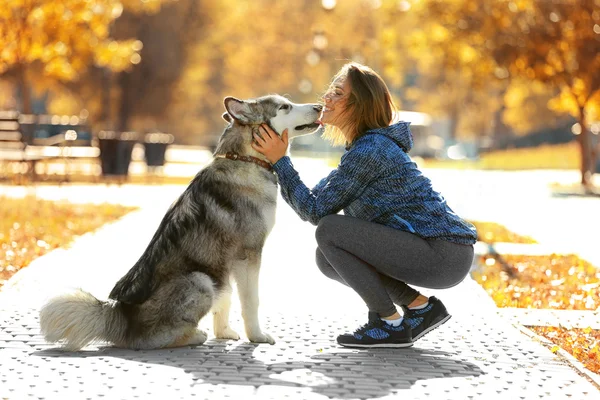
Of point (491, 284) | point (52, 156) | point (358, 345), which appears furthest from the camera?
point (52, 156)

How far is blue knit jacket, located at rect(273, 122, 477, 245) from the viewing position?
20.6 feet

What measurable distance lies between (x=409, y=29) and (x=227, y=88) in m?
13.2

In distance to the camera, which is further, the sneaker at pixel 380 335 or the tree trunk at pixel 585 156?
the tree trunk at pixel 585 156

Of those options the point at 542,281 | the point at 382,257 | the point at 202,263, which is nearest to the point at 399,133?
the point at 382,257

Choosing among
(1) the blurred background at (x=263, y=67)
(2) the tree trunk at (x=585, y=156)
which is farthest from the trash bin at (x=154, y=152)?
(2) the tree trunk at (x=585, y=156)

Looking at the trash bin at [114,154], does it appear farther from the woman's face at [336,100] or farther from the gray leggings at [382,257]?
the gray leggings at [382,257]

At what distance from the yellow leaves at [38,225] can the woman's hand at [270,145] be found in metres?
3.63

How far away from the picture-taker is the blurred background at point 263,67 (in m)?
26.2

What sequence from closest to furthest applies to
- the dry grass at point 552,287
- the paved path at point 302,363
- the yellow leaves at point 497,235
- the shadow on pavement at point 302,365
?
the paved path at point 302,363 < the shadow on pavement at point 302,365 < the dry grass at point 552,287 < the yellow leaves at point 497,235

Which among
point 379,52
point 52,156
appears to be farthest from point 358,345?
point 379,52

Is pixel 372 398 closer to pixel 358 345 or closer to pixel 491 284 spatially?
pixel 358 345

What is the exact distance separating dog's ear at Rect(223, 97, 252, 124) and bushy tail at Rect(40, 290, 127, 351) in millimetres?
1430

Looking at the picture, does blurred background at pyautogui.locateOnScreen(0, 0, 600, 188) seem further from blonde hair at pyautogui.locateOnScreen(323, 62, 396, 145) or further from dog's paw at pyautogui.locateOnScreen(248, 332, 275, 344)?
dog's paw at pyautogui.locateOnScreen(248, 332, 275, 344)

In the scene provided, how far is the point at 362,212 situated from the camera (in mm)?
6457
